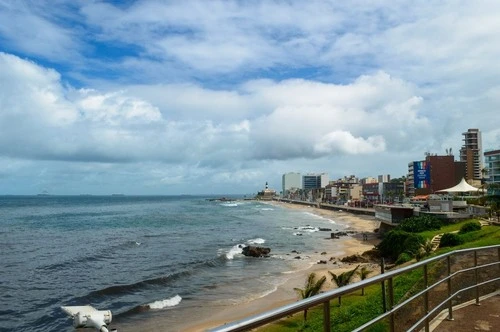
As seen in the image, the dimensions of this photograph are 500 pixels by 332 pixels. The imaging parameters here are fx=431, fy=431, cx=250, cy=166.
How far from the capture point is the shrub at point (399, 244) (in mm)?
33125

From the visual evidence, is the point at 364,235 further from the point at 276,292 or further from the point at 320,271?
the point at 276,292

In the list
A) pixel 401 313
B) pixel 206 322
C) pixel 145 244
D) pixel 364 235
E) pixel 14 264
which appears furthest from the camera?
pixel 364 235

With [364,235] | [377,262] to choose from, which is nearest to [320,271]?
[377,262]

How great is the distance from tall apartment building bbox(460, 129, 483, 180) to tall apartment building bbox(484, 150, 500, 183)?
4699 cm

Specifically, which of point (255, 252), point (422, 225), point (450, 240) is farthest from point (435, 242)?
point (255, 252)

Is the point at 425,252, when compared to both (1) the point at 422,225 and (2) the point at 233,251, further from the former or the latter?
(2) the point at 233,251

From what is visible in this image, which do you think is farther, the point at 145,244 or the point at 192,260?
the point at 145,244

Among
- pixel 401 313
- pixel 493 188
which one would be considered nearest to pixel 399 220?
pixel 493 188

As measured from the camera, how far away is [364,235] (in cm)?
5944

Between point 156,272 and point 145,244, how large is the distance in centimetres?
1764

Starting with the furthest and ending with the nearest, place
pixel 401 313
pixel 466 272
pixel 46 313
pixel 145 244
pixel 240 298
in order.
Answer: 1. pixel 145 244
2. pixel 240 298
3. pixel 46 313
4. pixel 466 272
5. pixel 401 313

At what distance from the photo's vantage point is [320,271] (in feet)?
109

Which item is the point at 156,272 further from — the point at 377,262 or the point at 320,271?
the point at 377,262

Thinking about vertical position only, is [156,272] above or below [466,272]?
below
